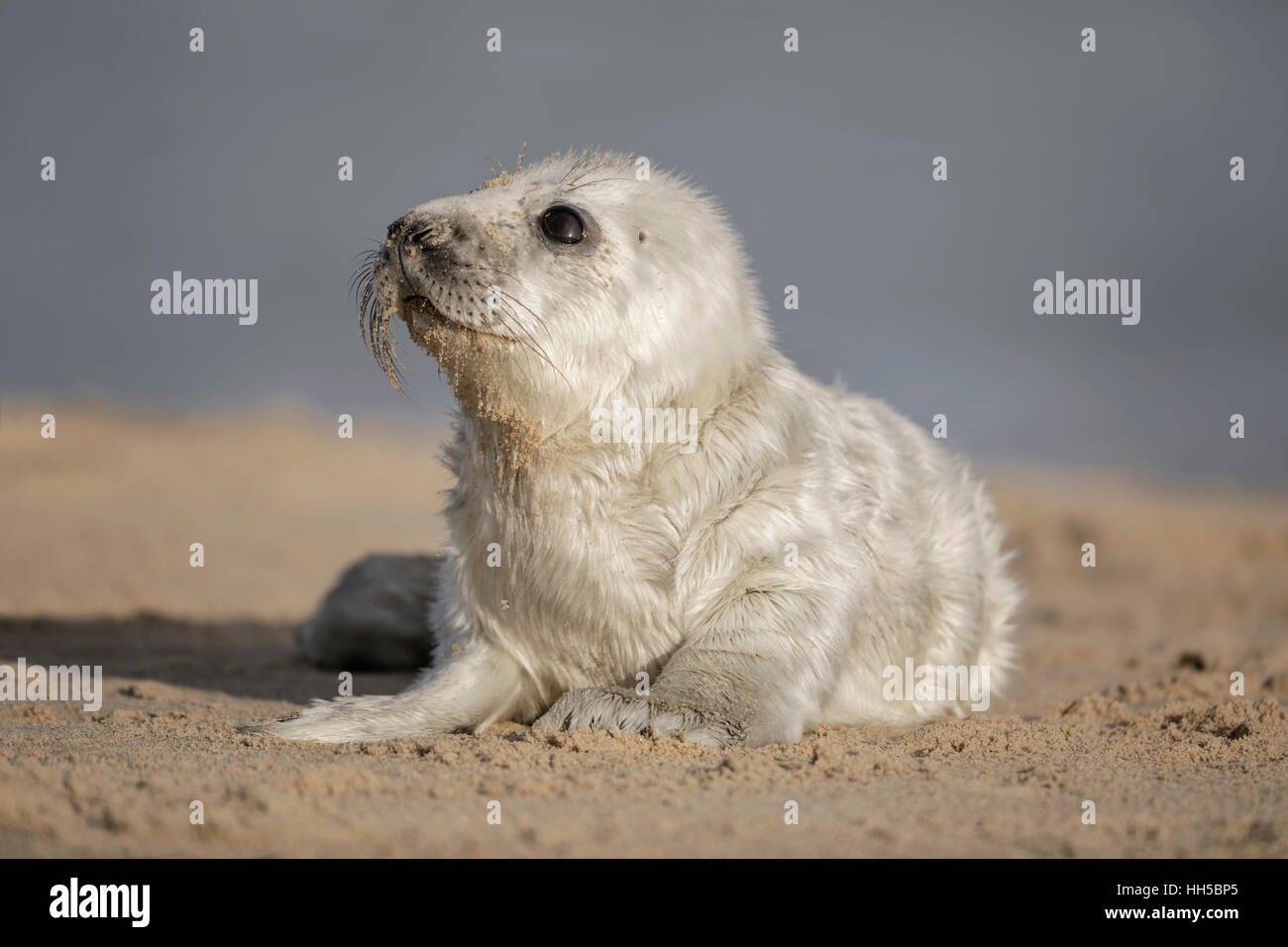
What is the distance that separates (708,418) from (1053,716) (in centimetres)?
249

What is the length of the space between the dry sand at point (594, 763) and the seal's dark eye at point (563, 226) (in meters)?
1.78

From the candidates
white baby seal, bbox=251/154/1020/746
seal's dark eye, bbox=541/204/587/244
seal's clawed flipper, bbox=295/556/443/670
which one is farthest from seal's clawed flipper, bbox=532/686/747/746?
seal's clawed flipper, bbox=295/556/443/670

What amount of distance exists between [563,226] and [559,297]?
0.32m

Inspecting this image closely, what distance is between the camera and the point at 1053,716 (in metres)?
6.13

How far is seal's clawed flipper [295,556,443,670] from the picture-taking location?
8.05m

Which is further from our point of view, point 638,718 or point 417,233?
point 417,233

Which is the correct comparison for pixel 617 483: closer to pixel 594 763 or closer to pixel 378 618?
pixel 594 763

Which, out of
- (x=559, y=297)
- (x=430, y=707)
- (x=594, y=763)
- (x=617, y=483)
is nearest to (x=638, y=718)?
Result: (x=594, y=763)

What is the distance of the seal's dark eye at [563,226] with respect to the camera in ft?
15.9

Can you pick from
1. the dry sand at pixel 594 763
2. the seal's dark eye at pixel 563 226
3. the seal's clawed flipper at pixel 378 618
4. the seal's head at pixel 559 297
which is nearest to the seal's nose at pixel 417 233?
the seal's head at pixel 559 297

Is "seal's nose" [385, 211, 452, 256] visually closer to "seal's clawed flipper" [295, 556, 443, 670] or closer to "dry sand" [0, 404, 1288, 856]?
"dry sand" [0, 404, 1288, 856]

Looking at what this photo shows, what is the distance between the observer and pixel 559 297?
4.72 meters
